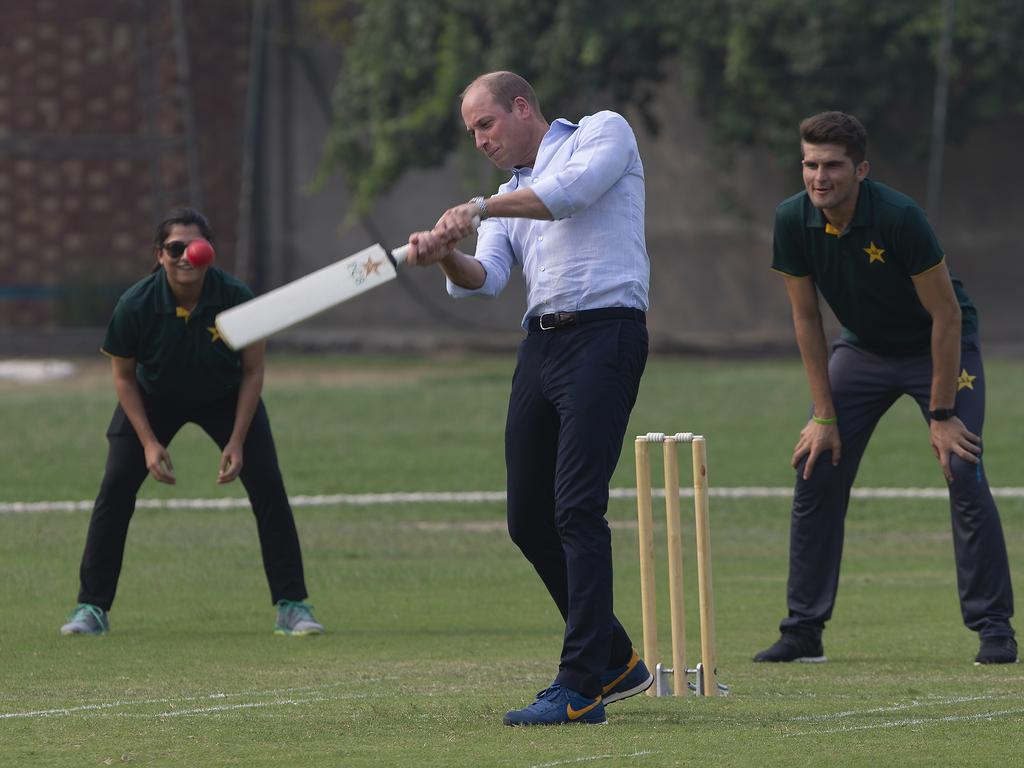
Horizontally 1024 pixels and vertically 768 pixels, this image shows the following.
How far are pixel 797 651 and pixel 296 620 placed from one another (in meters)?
2.06

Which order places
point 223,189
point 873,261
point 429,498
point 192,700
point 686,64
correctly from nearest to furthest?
point 192,700 → point 873,261 → point 429,498 → point 686,64 → point 223,189

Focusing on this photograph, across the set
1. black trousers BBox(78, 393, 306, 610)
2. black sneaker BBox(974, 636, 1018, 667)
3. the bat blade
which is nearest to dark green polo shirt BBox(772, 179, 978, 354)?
black sneaker BBox(974, 636, 1018, 667)

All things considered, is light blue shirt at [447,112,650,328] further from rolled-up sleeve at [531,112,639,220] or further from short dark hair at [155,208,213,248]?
short dark hair at [155,208,213,248]

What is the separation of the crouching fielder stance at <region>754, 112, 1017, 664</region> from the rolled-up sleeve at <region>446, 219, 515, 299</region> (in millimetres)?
1248

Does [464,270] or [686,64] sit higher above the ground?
[686,64]

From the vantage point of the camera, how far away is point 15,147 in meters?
26.4

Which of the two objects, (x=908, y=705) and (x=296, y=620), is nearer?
(x=908, y=705)

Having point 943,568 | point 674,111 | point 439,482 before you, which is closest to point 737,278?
point 674,111

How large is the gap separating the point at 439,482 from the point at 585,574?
8143 millimetres

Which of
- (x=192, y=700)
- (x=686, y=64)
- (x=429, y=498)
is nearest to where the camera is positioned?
(x=192, y=700)

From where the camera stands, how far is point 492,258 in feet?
19.0

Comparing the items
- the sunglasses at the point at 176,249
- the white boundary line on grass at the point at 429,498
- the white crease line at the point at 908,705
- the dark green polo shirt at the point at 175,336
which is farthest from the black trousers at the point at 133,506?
the white boundary line on grass at the point at 429,498

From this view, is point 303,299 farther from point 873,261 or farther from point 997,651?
point 997,651

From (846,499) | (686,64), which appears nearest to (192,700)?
(846,499)
